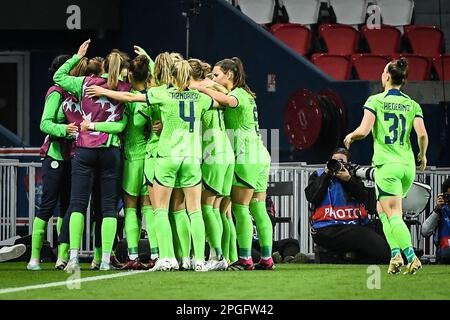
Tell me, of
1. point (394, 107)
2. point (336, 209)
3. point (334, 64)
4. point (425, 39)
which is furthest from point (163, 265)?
point (425, 39)

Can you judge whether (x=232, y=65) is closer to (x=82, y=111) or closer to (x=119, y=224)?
(x=82, y=111)

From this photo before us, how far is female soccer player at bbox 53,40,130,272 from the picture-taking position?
11.1m

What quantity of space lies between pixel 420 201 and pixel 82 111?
13.8 feet

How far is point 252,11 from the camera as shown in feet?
58.2

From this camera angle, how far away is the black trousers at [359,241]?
42.6 feet

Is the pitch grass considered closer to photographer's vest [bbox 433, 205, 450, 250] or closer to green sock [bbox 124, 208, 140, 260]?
green sock [bbox 124, 208, 140, 260]

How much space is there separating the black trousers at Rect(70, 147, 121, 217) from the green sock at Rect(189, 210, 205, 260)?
773mm

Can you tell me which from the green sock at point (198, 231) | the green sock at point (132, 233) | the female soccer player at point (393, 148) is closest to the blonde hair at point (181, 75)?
the green sock at point (198, 231)

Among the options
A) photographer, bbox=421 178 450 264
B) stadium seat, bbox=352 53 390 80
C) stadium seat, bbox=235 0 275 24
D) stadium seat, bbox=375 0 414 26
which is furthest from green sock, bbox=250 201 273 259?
stadium seat, bbox=375 0 414 26

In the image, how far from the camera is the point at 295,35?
17.4 meters

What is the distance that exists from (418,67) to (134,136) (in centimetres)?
652
